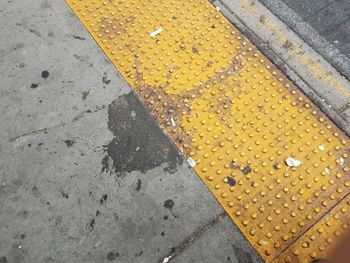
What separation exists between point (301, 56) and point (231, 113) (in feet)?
3.18

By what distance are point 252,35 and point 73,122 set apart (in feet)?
6.48

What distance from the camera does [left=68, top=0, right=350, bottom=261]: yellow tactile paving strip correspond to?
114 inches

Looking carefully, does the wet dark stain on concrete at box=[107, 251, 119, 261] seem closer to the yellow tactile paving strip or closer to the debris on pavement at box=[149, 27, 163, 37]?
the yellow tactile paving strip

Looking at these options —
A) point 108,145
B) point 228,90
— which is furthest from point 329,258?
point 108,145

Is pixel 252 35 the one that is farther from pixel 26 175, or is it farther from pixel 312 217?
pixel 26 175

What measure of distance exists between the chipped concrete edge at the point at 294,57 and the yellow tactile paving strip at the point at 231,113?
9 centimetres

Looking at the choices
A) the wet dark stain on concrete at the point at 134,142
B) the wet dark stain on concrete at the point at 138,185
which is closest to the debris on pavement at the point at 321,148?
the wet dark stain on concrete at the point at 134,142

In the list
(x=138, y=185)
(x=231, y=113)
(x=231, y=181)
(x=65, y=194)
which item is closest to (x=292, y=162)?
(x=231, y=181)

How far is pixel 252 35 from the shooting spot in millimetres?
3738

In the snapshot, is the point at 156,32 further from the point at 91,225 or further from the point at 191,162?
the point at 91,225

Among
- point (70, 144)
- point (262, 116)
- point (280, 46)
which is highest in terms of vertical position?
point (280, 46)

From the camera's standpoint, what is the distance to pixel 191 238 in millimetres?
2805

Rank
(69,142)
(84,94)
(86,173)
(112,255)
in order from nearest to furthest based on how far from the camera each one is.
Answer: (112,255) → (86,173) → (69,142) → (84,94)

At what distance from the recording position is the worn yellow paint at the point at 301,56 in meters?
3.43
